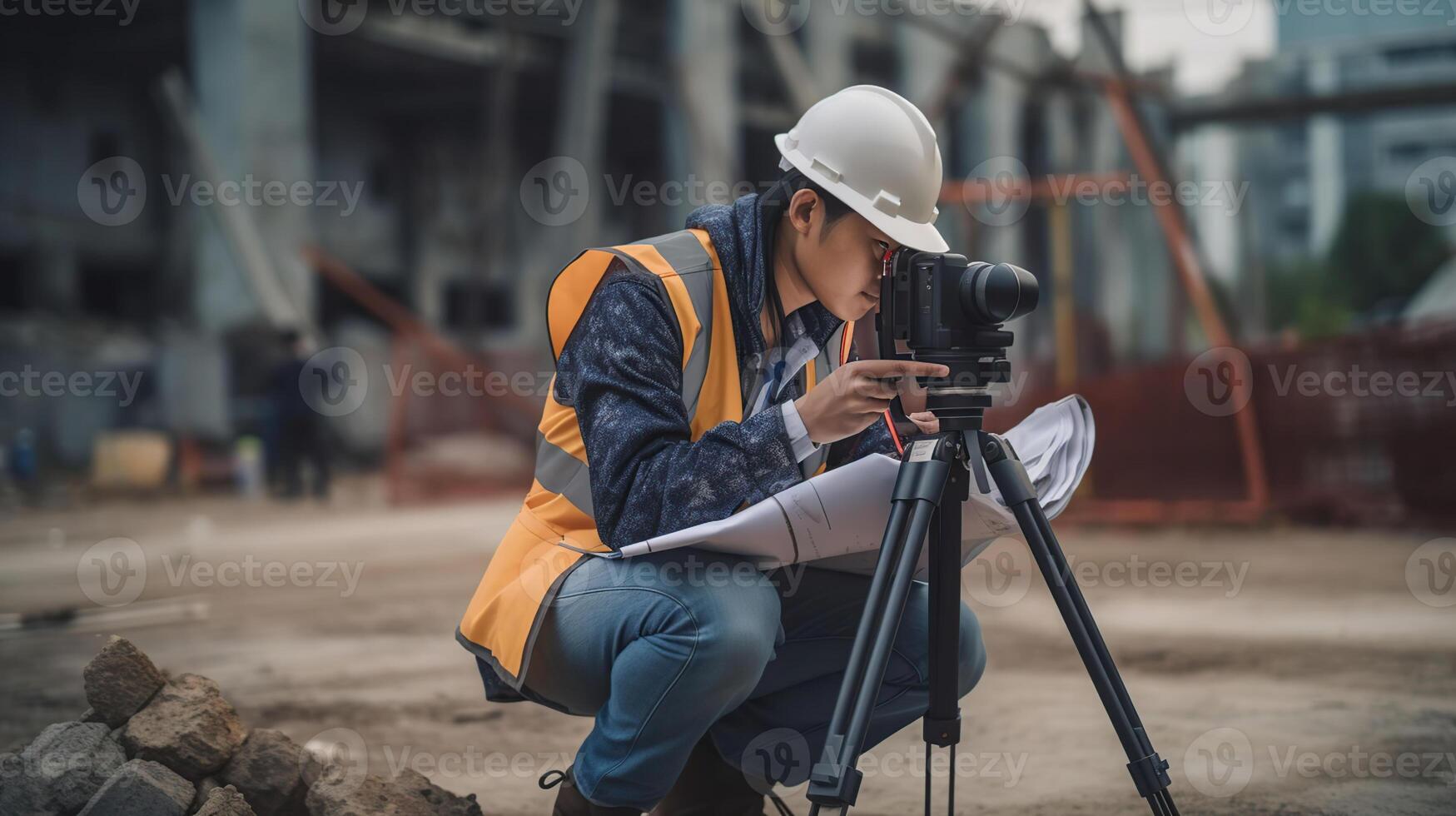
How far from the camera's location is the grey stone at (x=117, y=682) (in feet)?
7.86

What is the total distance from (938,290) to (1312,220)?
178ft

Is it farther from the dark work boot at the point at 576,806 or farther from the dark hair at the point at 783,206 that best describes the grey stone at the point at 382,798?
the dark hair at the point at 783,206

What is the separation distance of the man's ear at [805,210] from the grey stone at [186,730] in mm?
1449

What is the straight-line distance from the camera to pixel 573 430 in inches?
84.0

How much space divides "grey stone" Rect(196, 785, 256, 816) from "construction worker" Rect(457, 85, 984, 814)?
18.8 inches

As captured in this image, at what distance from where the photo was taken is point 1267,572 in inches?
252

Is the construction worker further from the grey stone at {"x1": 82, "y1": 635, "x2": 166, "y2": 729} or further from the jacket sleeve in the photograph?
the grey stone at {"x1": 82, "y1": 635, "x2": 166, "y2": 729}

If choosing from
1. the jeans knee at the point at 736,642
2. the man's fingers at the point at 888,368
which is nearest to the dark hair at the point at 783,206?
the man's fingers at the point at 888,368

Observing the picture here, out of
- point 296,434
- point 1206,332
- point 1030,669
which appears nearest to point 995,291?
point 1030,669

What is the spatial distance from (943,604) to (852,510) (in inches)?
9.2

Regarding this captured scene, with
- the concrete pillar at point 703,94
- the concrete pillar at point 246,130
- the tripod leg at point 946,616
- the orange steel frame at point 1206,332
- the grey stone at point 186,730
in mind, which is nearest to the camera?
the tripod leg at point 946,616

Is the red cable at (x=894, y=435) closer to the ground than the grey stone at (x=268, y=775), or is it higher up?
higher up

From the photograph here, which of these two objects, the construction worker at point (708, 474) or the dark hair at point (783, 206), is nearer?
the construction worker at point (708, 474)

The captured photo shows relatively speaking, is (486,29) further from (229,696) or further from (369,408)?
(229,696)
